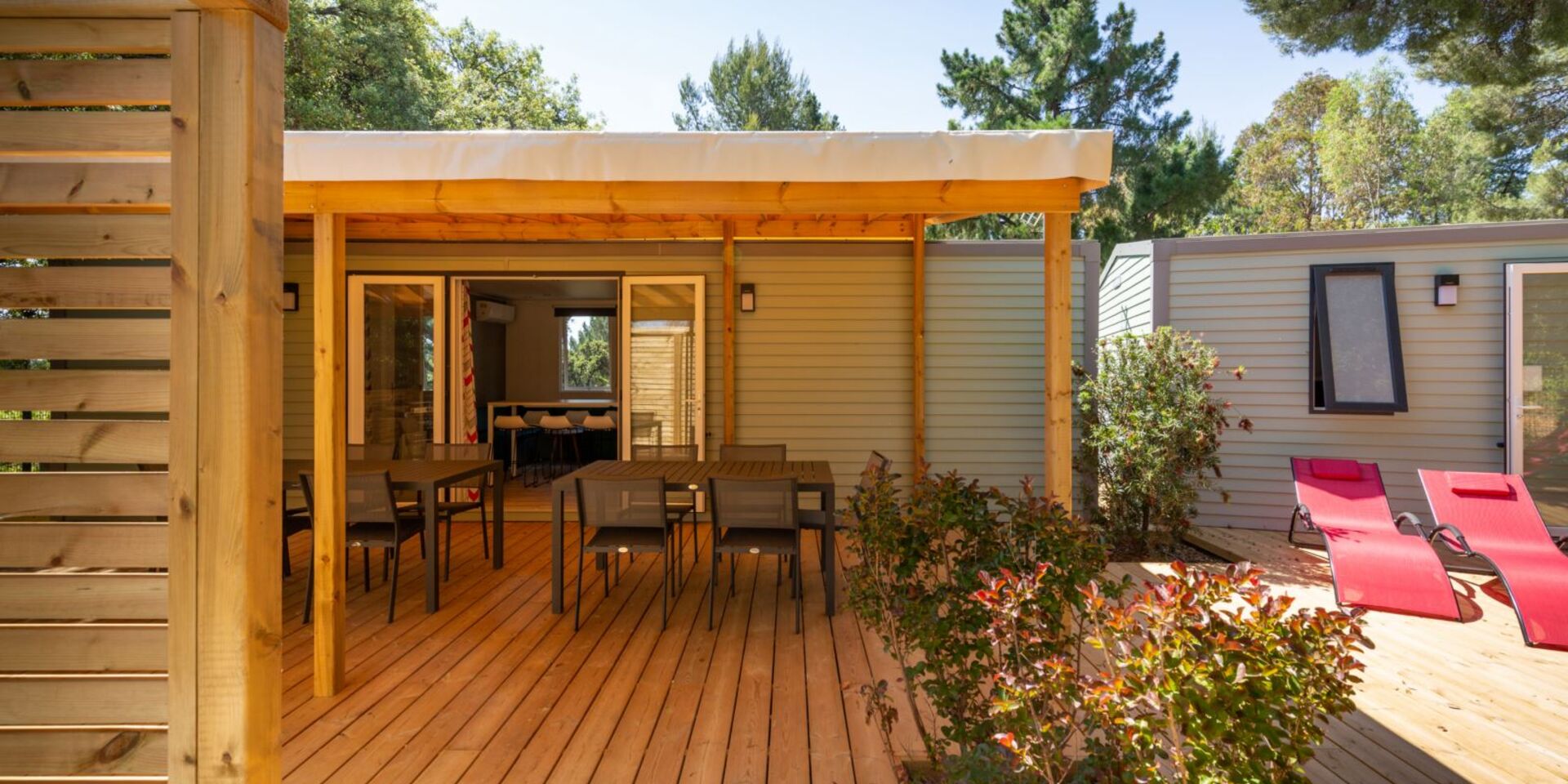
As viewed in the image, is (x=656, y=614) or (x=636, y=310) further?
(x=636, y=310)

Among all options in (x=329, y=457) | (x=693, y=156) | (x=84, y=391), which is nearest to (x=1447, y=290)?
(x=693, y=156)

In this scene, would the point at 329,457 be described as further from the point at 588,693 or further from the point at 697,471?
the point at 697,471

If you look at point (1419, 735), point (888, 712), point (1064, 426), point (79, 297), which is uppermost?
point (79, 297)

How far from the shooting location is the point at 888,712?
2041 millimetres

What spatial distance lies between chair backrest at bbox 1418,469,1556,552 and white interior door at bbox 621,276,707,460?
5316 millimetres

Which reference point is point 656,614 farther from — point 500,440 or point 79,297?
point 500,440

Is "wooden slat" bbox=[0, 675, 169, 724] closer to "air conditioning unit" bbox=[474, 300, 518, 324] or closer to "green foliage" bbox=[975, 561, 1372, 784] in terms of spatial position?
"green foliage" bbox=[975, 561, 1372, 784]

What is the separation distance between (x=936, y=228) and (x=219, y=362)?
17537mm

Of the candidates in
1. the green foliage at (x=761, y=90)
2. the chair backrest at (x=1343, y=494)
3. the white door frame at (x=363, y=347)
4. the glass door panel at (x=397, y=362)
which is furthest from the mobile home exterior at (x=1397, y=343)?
the green foliage at (x=761, y=90)

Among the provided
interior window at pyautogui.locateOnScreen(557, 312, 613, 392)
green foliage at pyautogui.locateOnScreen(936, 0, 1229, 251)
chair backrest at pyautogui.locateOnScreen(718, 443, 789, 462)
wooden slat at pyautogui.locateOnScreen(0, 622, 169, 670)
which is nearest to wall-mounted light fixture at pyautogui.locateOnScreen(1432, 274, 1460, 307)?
chair backrest at pyautogui.locateOnScreen(718, 443, 789, 462)

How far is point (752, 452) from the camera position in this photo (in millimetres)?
5383

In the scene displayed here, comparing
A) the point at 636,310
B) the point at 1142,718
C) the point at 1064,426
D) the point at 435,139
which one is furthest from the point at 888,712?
the point at 636,310

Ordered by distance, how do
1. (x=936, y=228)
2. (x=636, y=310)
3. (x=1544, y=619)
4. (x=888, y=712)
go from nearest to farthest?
(x=888, y=712) < (x=1544, y=619) < (x=636, y=310) < (x=936, y=228)

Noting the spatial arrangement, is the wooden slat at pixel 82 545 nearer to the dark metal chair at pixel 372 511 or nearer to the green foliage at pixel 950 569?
the green foliage at pixel 950 569
